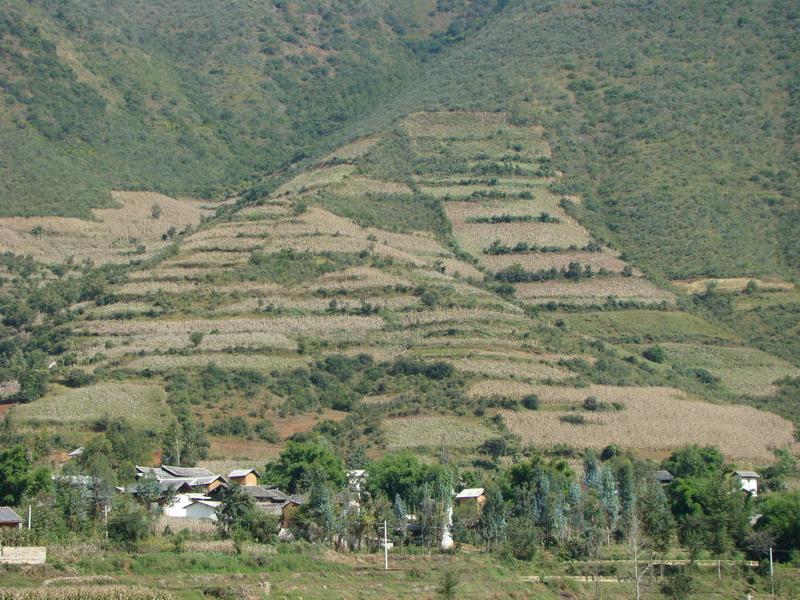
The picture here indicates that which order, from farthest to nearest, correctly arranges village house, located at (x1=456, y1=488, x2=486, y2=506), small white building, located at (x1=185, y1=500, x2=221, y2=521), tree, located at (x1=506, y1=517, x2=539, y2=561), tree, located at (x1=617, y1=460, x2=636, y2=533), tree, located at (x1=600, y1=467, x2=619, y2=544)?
village house, located at (x1=456, y1=488, x2=486, y2=506) < tree, located at (x1=600, y1=467, x2=619, y2=544) < tree, located at (x1=617, y1=460, x2=636, y2=533) < small white building, located at (x1=185, y1=500, x2=221, y2=521) < tree, located at (x1=506, y1=517, x2=539, y2=561)

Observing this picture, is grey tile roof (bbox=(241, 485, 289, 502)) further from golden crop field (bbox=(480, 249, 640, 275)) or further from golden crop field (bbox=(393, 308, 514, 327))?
golden crop field (bbox=(480, 249, 640, 275))

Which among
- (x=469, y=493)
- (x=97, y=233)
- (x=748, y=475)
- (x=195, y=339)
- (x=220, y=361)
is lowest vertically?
(x=469, y=493)

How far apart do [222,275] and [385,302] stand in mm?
12702

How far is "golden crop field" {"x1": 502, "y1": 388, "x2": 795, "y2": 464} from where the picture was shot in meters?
103

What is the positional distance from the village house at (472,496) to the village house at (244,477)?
36.7 feet

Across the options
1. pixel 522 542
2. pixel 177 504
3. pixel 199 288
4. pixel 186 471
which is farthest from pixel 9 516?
pixel 199 288

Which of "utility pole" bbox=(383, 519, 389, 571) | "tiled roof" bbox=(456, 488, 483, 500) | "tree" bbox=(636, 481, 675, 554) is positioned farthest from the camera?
"tiled roof" bbox=(456, 488, 483, 500)

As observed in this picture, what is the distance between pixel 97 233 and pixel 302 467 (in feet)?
250

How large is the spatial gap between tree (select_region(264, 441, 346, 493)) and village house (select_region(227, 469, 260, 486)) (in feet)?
2.96

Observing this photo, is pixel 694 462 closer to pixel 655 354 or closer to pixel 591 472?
pixel 591 472

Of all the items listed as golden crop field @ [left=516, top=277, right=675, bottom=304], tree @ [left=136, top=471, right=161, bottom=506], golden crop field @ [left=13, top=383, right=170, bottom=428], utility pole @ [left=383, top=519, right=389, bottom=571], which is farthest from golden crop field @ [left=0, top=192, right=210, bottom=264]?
utility pole @ [left=383, top=519, right=389, bottom=571]

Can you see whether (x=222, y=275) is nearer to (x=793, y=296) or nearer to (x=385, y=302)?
(x=385, y=302)

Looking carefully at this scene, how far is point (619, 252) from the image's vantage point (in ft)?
485

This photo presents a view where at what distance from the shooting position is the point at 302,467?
9212 centimetres
